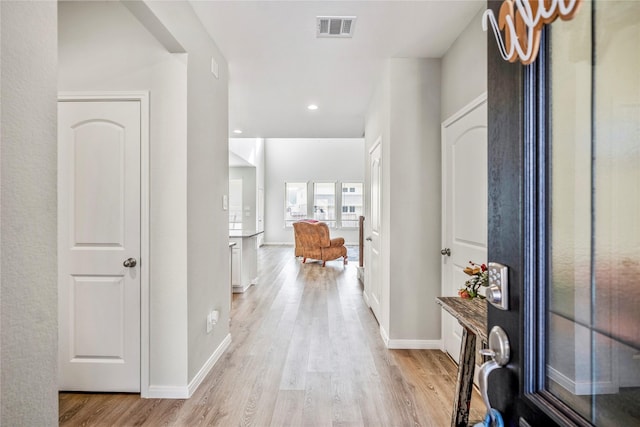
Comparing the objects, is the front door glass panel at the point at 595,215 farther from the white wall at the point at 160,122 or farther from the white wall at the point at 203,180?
the white wall at the point at 160,122

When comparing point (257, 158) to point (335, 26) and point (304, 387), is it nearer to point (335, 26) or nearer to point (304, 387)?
point (335, 26)

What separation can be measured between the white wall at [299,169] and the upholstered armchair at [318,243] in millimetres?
3993

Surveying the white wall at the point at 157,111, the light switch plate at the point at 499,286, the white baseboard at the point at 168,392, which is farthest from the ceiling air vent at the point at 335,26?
the white baseboard at the point at 168,392

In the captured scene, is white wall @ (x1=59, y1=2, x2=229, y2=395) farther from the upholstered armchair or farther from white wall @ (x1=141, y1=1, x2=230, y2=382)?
the upholstered armchair

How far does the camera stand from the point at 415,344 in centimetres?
306

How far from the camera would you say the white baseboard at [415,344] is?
10.0ft

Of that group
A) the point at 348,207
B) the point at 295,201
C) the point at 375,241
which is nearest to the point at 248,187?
the point at 295,201

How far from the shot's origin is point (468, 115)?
8.19 feet

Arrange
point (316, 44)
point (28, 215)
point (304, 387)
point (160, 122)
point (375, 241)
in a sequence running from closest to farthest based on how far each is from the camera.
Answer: point (28, 215) < point (160, 122) < point (304, 387) < point (316, 44) < point (375, 241)

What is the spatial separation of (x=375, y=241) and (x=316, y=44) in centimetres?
225

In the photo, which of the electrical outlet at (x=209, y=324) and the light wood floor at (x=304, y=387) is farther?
the electrical outlet at (x=209, y=324)

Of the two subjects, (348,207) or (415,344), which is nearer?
(415,344)

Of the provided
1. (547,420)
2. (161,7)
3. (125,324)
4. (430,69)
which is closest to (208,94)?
(161,7)

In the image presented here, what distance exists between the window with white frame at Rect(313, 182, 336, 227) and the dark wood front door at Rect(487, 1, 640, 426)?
11.3m
